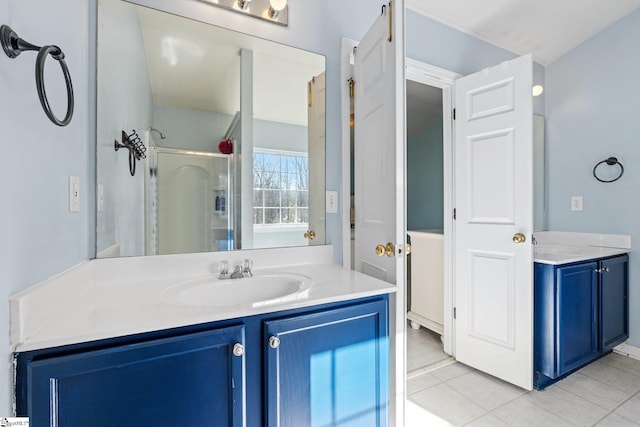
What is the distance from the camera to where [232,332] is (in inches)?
34.9

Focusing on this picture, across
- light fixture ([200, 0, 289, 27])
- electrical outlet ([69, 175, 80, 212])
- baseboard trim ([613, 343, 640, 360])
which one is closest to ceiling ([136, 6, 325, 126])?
light fixture ([200, 0, 289, 27])

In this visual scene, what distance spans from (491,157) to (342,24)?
4.20 feet

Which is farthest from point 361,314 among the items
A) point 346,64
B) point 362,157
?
point 346,64

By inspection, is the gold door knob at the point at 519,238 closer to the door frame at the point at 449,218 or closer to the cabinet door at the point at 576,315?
the cabinet door at the point at 576,315

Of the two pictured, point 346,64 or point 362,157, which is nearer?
point 362,157

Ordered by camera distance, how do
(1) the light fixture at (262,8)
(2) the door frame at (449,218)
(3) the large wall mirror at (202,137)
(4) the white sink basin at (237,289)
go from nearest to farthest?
(4) the white sink basin at (237,289) < (3) the large wall mirror at (202,137) < (1) the light fixture at (262,8) < (2) the door frame at (449,218)

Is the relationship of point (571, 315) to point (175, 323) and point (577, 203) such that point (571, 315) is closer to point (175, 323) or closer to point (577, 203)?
point (577, 203)

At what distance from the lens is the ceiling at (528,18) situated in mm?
2082

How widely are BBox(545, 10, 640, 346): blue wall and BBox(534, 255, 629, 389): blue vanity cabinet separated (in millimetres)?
394

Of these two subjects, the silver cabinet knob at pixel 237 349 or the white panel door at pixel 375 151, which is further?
the white panel door at pixel 375 151

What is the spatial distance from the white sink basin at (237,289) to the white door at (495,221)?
55.2 inches

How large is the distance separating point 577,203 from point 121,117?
3.38m

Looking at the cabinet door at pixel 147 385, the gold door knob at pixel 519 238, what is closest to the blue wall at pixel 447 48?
the gold door knob at pixel 519 238

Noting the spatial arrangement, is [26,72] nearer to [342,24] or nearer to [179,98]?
[179,98]
